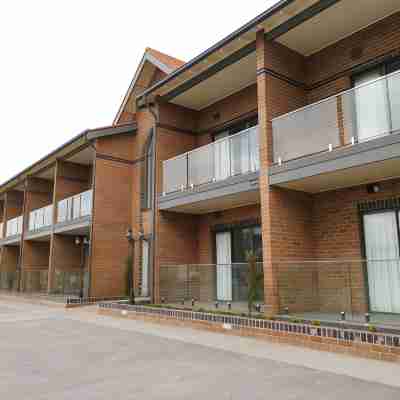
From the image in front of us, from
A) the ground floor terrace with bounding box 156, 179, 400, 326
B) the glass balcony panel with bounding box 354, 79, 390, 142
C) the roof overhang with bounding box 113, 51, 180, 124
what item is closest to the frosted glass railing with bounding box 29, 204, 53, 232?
the roof overhang with bounding box 113, 51, 180, 124

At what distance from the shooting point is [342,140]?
8289 mm

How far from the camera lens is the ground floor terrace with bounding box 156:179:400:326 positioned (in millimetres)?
7418

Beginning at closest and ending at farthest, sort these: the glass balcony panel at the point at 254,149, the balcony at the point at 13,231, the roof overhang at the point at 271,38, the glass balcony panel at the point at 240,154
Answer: the roof overhang at the point at 271,38, the glass balcony panel at the point at 254,149, the glass balcony panel at the point at 240,154, the balcony at the point at 13,231

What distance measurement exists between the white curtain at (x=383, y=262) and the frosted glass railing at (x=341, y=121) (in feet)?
6.28

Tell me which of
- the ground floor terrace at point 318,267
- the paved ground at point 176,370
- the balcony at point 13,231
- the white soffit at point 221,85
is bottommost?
the paved ground at point 176,370

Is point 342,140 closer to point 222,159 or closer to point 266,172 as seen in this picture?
point 266,172

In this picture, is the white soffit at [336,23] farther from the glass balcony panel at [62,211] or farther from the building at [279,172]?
the glass balcony panel at [62,211]

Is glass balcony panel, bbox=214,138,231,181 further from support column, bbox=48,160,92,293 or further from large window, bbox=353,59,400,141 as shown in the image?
support column, bbox=48,160,92,293

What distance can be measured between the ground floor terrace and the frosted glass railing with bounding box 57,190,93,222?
243 inches

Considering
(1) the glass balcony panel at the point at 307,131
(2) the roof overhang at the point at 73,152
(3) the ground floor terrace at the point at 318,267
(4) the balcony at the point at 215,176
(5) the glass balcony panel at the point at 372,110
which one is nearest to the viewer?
(3) the ground floor terrace at the point at 318,267

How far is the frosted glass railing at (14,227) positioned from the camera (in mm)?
22525

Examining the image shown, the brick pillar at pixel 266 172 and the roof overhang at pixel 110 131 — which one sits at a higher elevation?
the roof overhang at pixel 110 131

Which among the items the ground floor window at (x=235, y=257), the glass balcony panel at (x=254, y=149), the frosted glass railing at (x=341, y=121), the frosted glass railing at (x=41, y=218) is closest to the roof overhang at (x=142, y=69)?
the frosted glass railing at (x=41, y=218)

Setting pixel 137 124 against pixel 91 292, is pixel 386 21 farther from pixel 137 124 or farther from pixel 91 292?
pixel 91 292
